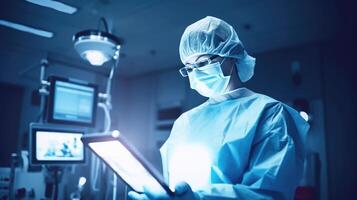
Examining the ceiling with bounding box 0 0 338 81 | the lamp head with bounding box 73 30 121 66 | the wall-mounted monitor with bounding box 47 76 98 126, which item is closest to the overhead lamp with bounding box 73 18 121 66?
the lamp head with bounding box 73 30 121 66

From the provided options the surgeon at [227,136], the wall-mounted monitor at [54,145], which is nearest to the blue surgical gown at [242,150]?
the surgeon at [227,136]

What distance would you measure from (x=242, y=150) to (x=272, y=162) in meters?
0.11

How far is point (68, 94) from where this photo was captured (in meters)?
1.92

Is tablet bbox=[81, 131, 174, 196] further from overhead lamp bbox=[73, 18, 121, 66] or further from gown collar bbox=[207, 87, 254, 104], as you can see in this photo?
overhead lamp bbox=[73, 18, 121, 66]

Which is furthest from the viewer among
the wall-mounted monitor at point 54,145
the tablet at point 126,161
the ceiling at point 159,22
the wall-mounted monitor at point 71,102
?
the ceiling at point 159,22

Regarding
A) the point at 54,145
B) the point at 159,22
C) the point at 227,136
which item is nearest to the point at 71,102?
the point at 54,145

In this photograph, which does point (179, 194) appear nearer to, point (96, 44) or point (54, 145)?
point (54, 145)

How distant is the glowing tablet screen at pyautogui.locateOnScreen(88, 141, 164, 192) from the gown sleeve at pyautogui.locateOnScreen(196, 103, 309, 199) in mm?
164

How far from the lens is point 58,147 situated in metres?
1.76

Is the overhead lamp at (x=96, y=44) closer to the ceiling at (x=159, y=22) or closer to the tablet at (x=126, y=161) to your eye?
the ceiling at (x=159, y=22)

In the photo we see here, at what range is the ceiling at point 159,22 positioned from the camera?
2.98 meters

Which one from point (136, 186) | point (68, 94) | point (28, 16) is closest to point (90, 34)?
point (68, 94)

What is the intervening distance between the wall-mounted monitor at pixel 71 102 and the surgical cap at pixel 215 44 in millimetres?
907

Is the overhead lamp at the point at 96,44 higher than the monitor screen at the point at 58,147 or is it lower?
higher
